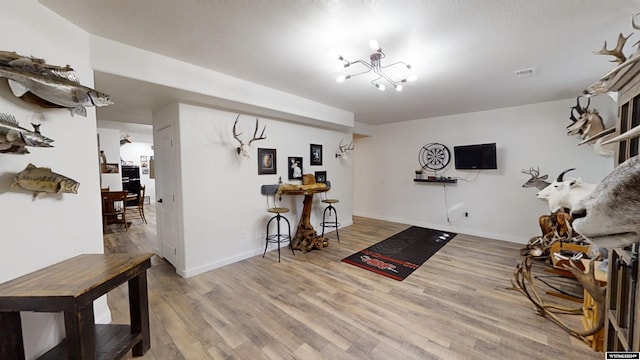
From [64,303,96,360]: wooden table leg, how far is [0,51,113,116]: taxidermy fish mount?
135 centimetres

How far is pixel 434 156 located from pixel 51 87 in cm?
596

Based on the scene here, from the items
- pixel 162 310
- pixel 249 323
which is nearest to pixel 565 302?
pixel 249 323

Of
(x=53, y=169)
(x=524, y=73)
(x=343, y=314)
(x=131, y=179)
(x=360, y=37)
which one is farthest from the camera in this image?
(x=131, y=179)

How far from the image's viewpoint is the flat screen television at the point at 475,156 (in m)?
4.64

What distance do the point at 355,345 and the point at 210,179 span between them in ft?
8.93

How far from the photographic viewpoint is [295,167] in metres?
4.43

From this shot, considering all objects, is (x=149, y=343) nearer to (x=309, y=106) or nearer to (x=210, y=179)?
(x=210, y=179)

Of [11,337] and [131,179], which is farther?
[131,179]

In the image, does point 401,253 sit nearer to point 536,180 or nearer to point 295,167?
point 295,167

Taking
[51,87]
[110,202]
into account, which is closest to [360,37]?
[51,87]

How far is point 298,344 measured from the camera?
1896 mm

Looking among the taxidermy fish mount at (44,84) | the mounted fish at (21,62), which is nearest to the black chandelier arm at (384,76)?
the taxidermy fish mount at (44,84)

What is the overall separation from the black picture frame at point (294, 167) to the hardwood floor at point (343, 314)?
157 cm

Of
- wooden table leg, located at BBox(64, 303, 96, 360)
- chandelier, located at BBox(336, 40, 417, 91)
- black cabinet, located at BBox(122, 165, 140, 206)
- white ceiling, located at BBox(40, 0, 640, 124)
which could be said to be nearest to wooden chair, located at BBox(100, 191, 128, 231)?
black cabinet, located at BBox(122, 165, 140, 206)
